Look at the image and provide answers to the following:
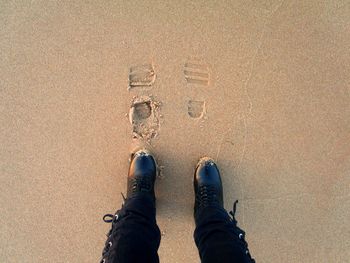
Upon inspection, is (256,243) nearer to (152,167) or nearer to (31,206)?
(152,167)

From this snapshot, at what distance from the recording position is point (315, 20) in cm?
215

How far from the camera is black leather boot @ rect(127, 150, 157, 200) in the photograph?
2.08 meters

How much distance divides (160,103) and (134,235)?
2.57ft

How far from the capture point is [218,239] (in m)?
1.77

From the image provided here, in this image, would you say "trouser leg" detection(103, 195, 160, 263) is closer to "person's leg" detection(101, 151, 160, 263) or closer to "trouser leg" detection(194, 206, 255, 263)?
"person's leg" detection(101, 151, 160, 263)

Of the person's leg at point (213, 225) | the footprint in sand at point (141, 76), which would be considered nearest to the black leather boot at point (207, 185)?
the person's leg at point (213, 225)

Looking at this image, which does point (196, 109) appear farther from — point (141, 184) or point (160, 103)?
point (141, 184)

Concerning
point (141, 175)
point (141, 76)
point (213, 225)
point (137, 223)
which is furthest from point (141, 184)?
point (141, 76)

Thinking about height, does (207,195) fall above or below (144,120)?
below

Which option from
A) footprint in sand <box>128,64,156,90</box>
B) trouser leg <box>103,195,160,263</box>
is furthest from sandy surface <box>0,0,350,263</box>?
trouser leg <box>103,195,160,263</box>

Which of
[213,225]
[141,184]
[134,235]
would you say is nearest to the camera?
[134,235]

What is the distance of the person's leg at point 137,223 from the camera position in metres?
1.68

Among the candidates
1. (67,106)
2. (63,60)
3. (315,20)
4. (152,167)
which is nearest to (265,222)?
(152,167)

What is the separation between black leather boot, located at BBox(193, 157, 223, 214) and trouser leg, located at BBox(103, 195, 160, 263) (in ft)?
0.92
